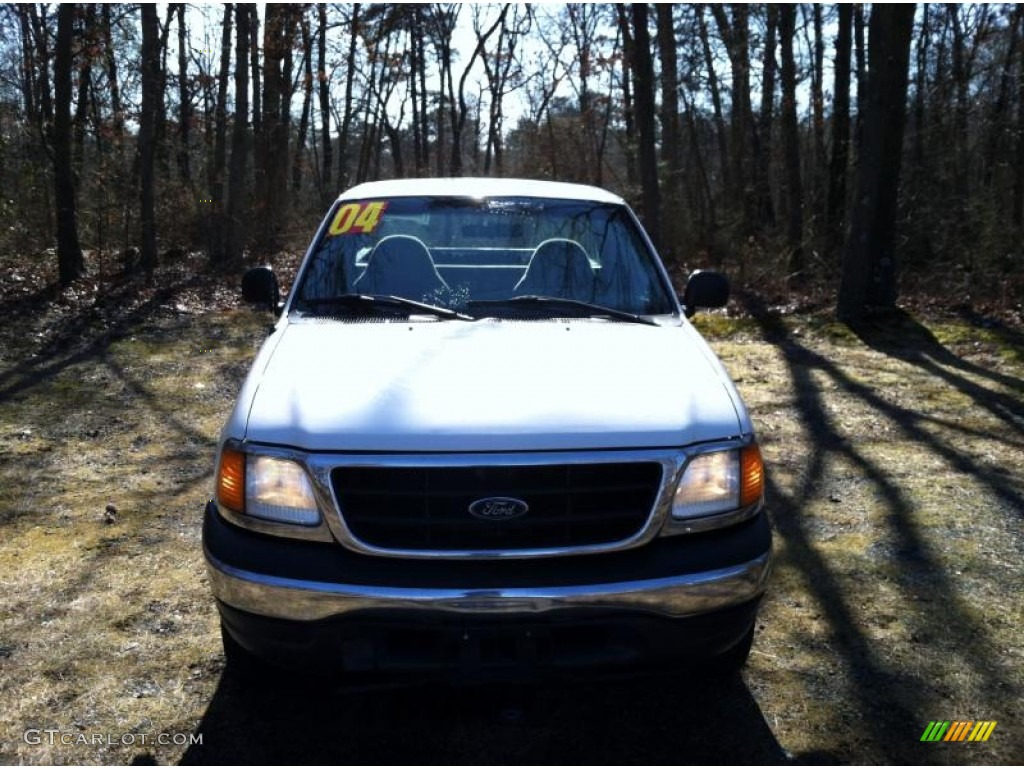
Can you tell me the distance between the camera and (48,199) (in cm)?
1836

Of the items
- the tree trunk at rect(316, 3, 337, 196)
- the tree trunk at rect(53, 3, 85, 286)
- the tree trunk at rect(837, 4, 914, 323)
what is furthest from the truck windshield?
the tree trunk at rect(316, 3, 337, 196)

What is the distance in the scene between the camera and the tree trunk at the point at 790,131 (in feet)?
60.0

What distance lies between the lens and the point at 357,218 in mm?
4504

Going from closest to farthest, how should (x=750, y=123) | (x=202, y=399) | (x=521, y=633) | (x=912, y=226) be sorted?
(x=521, y=633) → (x=202, y=399) → (x=912, y=226) → (x=750, y=123)

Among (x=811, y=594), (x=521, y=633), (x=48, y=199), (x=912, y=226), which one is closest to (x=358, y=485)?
(x=521, y=633)

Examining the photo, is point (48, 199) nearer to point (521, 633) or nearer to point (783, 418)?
point (783, 418)

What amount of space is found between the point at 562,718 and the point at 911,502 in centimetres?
314

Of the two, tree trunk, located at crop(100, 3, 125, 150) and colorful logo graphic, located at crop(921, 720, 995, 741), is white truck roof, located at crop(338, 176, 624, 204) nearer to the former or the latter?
colorful logo graphic, located at crop(921, 720, 995, 741)

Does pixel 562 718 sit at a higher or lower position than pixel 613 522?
lower

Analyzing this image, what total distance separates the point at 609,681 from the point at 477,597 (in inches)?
20.4

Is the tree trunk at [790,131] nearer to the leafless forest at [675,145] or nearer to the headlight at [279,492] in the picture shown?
the leafless forest at [675,145]

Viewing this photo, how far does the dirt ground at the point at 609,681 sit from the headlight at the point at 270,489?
0.81 m

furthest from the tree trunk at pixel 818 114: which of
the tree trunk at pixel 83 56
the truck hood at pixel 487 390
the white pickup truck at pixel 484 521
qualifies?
the white pickup truck at pixel 484 521

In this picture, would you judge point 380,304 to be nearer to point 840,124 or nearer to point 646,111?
point 646,111
